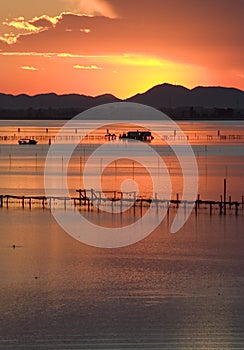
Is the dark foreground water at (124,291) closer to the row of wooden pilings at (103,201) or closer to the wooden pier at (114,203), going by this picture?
the wooden pier at (114,203)

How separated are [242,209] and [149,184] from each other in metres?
10.7

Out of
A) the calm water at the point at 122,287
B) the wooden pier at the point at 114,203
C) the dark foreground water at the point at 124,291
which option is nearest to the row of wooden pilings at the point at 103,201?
the wooden pier at the point at 114,203

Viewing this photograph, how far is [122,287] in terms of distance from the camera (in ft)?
53.1

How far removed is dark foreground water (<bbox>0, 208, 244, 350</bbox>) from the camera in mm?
12836

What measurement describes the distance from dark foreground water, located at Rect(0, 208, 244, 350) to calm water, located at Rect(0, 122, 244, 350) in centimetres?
2

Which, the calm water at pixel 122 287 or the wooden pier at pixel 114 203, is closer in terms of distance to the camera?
the calm water at pixel 122 287

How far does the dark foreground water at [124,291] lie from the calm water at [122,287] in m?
0.02

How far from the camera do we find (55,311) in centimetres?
1432

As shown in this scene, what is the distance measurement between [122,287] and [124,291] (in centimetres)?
39

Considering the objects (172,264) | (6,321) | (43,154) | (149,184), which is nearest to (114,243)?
(172,264)

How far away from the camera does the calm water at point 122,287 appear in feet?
42.3

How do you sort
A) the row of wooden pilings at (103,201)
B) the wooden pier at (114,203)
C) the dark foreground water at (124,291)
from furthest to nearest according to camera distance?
the row of wooden pilings at (103,201) → the wooden pier at (114,203) → the dark foreground water at (124,291)

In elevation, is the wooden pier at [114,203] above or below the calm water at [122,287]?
above

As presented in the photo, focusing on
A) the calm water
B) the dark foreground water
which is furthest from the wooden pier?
the dark foreground water
